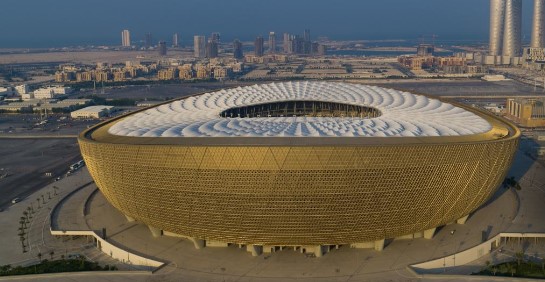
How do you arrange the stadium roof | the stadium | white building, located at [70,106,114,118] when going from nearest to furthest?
the stadium → the stadium roof → white building, located at [70,106,114,118]

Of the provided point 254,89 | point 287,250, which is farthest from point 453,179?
point 254,89

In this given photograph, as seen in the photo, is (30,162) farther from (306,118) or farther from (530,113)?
(530,113)

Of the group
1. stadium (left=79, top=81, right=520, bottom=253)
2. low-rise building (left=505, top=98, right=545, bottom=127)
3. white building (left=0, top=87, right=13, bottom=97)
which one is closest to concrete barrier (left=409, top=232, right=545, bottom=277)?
stadium (left=79, top=81, right=520, bottom=253)

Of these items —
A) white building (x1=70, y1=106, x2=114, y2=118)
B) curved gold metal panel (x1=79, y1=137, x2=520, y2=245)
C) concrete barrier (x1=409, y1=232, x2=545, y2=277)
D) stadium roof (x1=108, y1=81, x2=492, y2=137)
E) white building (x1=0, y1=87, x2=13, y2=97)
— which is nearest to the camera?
curved gold metal panel (x1=79, y1=137, x2=520, y2=245)

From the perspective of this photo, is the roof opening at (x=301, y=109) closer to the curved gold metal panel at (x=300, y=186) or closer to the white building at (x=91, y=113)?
the curved gold metal panel at (x=300, y=186)

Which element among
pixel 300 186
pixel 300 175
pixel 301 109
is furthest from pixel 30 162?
pixel 300 175

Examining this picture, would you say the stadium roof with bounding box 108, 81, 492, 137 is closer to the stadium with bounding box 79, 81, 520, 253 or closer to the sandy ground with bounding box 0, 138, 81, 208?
the stadium with bounding box 79, 81, 520, 253
